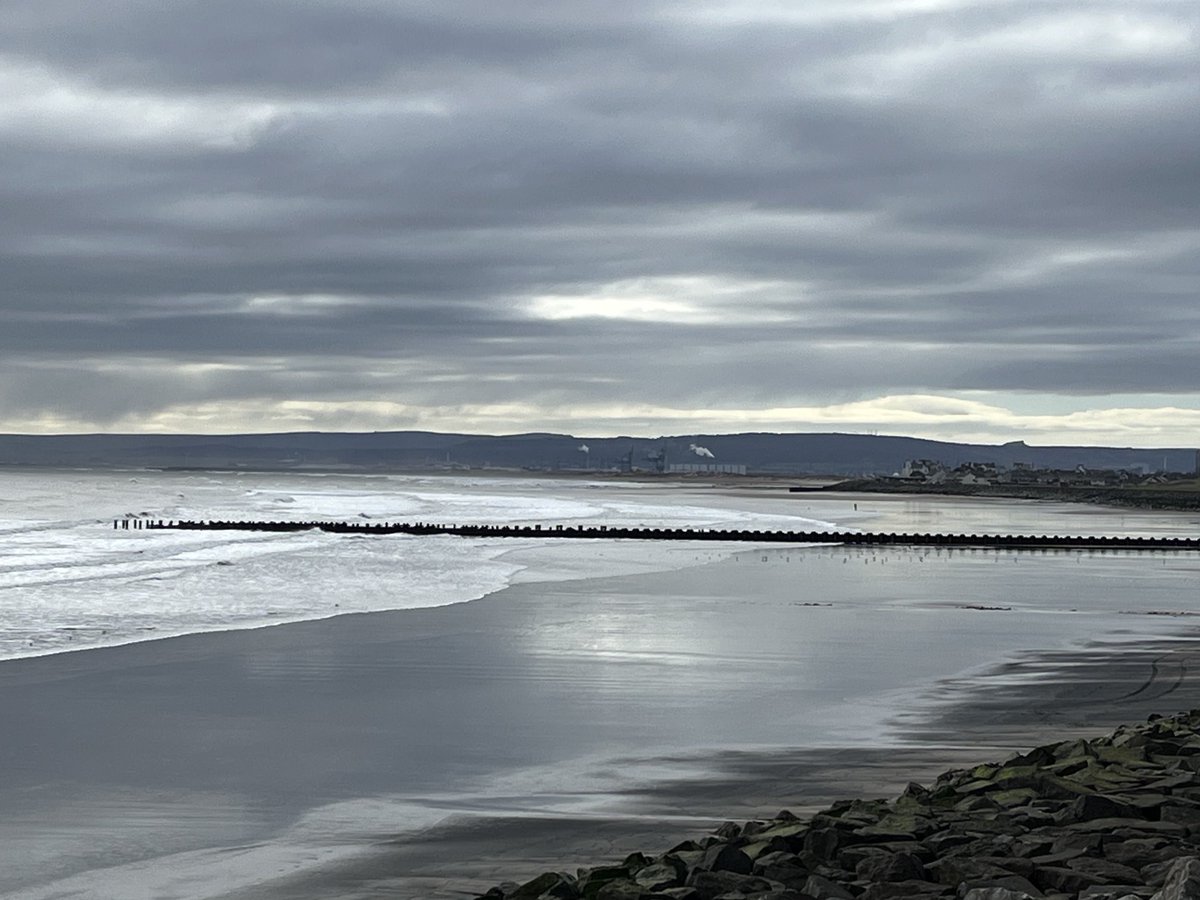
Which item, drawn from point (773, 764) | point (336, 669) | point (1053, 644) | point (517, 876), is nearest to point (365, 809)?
point (517, 876)

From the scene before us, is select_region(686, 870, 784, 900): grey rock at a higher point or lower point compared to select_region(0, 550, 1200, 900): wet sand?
higher

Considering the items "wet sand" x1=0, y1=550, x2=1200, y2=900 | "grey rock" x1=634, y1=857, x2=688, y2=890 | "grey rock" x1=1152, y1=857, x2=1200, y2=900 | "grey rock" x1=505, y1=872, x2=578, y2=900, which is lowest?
"wet sand" x1=0, y1=550, x2=1200, y2=900

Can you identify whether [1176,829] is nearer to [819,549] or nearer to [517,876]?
[517,876]

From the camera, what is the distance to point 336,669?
61.7 feet

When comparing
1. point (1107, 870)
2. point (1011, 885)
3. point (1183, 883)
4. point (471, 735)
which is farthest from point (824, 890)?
point (471, 735)

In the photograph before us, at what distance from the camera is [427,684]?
17609 mm

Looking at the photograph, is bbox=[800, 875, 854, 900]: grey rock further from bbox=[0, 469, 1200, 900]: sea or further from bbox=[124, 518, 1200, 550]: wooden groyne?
bbox=[124, 518, 1200, 550]: wooden groyne

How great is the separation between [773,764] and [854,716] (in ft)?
9.09

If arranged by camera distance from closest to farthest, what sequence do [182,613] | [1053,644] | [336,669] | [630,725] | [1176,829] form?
[1176,829] → [630,725] → [336,669] → [1053,644] → [182,613]

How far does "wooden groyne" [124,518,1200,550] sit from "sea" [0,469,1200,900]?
14.1 m

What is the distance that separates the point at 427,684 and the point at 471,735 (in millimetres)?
3307

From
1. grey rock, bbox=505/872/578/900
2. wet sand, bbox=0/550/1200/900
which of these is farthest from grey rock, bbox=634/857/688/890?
wet sand, bbox=0/550/1200/900

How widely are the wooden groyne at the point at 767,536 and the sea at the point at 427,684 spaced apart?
46.3ft

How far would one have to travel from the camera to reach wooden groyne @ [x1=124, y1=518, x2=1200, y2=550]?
55938 millimetres
